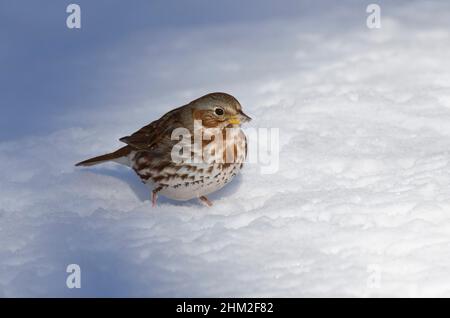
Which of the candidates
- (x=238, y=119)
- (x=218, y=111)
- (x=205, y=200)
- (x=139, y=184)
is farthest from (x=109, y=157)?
(x=238, y=119)

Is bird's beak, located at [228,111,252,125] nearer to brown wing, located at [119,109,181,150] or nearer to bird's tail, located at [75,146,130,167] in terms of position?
brown wing, located at [119,109,181,150]

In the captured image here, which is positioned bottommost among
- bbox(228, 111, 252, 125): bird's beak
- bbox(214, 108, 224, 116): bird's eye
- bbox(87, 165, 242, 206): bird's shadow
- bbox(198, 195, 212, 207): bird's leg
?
bbox(198, 195, 212, 207): bird's leg

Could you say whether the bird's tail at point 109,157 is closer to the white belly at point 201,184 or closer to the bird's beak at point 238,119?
the white belly at point 201,184

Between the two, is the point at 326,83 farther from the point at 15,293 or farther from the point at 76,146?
the point at 15,293

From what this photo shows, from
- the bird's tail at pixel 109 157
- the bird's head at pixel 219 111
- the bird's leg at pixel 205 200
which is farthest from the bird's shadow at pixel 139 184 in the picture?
the bird's head at pixel 219 111

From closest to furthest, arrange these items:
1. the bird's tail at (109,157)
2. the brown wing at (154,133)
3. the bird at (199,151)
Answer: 1. the bird at (199,151)
2. the brown wing at (154,133)
3. the bird's tail at (109,157)

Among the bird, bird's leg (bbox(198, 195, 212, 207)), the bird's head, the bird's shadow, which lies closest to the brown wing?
the bird

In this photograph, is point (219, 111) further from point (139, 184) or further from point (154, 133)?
point (139, 184)
